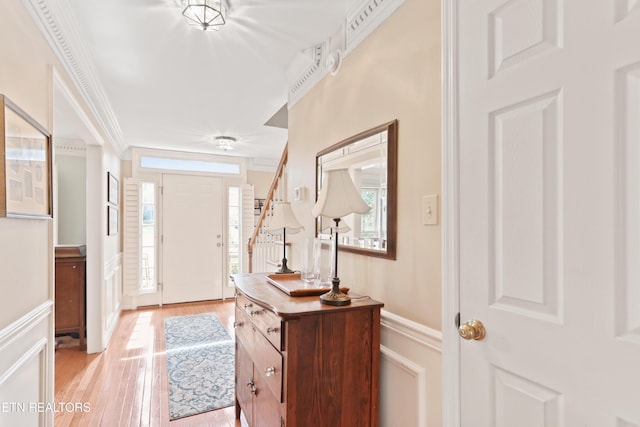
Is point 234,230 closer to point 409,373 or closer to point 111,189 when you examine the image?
point 111,189

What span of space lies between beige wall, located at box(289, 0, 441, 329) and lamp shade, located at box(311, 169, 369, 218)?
0.65 ft

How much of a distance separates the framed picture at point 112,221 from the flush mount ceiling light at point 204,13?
275cm

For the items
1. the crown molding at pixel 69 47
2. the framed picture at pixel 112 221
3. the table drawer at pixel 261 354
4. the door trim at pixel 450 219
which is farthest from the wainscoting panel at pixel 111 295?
the door trim at pixel 450 219

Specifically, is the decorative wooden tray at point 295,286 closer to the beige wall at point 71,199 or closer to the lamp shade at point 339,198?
the lamp shade at point 339,198

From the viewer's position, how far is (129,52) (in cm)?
215

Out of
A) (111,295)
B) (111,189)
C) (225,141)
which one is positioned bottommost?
(111,295)

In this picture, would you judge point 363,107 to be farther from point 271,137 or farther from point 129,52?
point 271,137

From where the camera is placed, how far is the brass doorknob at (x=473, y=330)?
1015 mm

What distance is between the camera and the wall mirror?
1472 mm

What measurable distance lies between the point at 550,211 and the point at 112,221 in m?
4.40

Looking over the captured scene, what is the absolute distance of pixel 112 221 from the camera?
13.0 feet

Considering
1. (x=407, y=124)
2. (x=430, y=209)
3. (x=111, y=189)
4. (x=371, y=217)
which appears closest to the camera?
(x=430, y=209)

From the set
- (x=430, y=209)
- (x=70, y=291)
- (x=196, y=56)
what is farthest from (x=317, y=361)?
(x=70, y=291)

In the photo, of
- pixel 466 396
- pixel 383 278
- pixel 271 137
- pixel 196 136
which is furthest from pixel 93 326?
pixel 466 396
